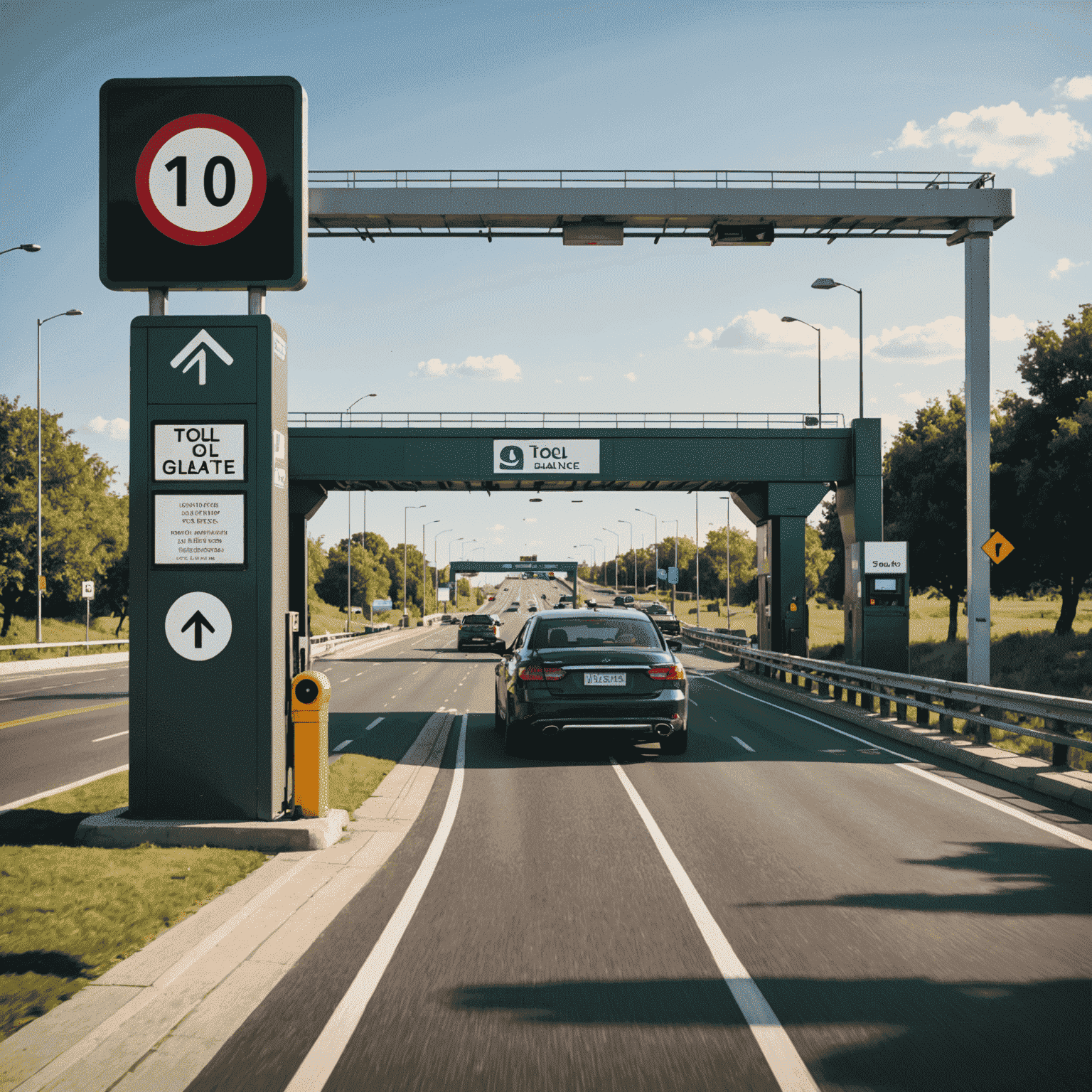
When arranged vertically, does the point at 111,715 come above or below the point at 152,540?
below

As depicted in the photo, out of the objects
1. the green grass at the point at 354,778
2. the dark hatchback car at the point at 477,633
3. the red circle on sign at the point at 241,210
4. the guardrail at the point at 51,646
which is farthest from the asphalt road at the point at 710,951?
the dark hatchback car at the point at 477,633

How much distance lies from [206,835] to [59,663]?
112 ft

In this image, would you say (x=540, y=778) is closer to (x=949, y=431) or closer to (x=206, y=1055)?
(x=206, y=1055)

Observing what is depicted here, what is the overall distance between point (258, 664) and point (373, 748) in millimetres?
6775

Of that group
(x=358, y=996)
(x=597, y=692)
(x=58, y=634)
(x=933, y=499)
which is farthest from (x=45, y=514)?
(x=358, y=996)

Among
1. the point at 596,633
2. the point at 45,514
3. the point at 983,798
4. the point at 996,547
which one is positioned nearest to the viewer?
the point at 983,798

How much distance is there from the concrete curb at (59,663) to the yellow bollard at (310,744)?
98.5 ft

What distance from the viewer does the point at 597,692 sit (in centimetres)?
1208

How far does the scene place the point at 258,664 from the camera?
7938 millimetres

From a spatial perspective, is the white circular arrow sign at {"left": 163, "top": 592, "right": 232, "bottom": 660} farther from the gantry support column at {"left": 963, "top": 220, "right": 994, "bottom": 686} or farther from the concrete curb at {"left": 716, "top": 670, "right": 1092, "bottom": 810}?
the gantry support column at {"left": 963, "top": 220, "right": 994, "bottom": 686}

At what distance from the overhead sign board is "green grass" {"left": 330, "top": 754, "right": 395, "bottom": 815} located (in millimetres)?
3279

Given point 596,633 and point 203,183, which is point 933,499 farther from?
point 203,183

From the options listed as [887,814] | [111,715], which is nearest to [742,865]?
[887,814]

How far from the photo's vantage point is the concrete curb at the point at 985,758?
9.93 meters
